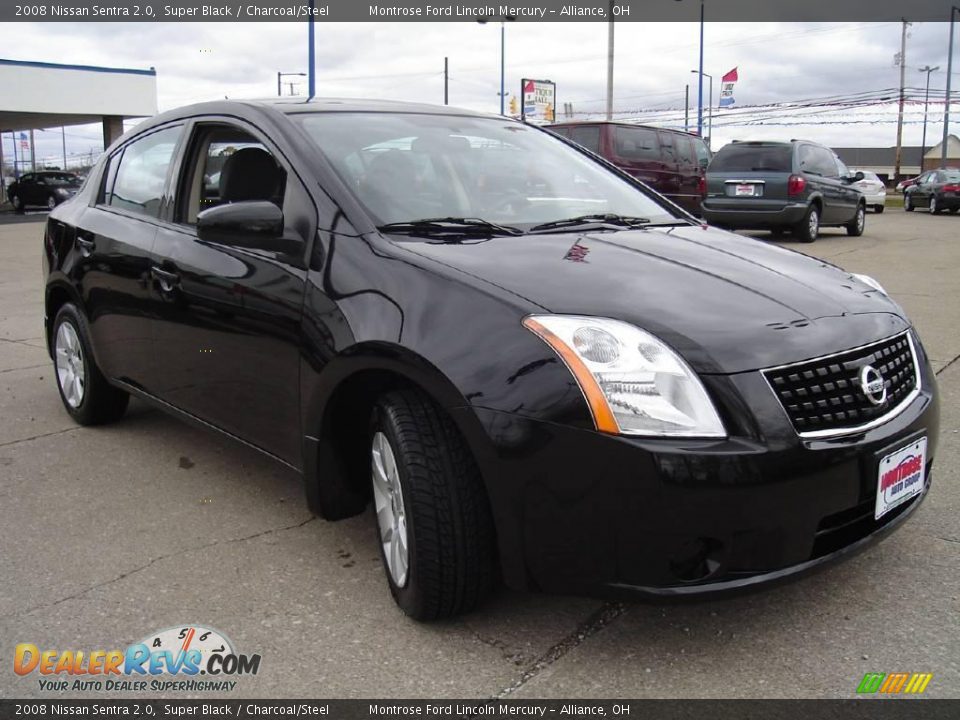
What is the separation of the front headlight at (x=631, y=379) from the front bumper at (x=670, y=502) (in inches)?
1.6

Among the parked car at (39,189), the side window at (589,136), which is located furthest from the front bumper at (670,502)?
the parked car at (39,189)

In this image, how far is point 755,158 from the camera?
1470cm

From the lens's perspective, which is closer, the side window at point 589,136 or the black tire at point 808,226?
the side window at point 589,136

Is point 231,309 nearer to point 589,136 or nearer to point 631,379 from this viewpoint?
point 631,379

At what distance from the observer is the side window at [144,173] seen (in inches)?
156

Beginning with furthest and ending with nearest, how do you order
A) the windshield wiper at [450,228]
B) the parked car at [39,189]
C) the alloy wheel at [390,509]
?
the parked car at [39,189] → the windshield wiper at [450,228] → the alloy wheel at [390,509]

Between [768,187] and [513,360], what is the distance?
1323 cm

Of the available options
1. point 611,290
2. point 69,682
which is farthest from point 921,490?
point 69,682

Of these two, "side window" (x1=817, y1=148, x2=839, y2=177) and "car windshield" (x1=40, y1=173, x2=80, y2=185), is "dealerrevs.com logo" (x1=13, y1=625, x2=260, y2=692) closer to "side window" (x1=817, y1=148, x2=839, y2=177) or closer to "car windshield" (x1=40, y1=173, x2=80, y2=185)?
"side window" (x1=817, y1=148, x2=839, y2=177)

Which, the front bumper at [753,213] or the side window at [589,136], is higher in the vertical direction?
the side window at [589,136]

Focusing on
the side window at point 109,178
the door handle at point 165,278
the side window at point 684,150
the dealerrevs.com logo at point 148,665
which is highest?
the side window at point 684,150

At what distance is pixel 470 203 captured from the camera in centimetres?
326

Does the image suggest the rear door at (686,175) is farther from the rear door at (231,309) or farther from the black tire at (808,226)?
the rear door at (231,309)

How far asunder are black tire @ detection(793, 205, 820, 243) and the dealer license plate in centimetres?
1272
